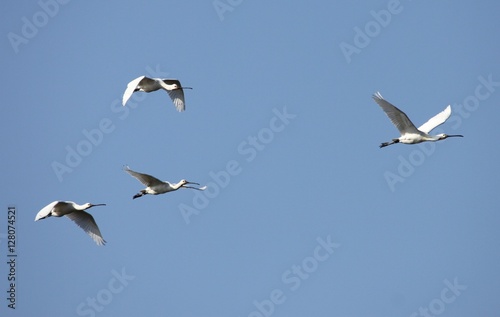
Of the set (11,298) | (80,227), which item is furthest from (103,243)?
(11,298)

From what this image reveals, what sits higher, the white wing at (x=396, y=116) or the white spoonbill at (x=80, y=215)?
the white spoonbill at (x=80, y=215)

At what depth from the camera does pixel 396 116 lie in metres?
41.3

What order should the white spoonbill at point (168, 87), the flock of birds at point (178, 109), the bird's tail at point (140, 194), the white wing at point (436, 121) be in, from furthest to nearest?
the white spoonbill at point (168, 87) → the white wing at point (436, 121) → the bird's tail at point (140, 194) → the flock of birds at point (178, 109)

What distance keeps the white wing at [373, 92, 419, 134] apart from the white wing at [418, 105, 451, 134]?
5.82ft

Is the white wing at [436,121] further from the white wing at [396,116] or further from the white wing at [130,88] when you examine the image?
the white wing at [130,88]

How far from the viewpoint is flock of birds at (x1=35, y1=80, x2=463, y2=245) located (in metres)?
41.5

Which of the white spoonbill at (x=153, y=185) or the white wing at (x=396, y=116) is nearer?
the white wing at (x=396, y=116)

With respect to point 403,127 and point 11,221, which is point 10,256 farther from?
point 403,127

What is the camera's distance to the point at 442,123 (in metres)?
44.2

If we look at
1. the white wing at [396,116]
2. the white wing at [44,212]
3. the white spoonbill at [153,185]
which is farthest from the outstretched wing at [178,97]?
the white wing at [396,116]

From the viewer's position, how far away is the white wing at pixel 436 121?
44.1m

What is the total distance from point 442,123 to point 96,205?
474 inches

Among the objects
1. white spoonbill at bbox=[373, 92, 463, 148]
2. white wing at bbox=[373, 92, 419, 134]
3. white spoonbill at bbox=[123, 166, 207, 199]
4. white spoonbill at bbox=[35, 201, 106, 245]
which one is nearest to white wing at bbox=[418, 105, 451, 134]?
white spoonbill at bbox=[373, 92, 463, 148]

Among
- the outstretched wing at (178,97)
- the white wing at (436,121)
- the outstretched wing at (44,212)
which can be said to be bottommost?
the white wing at (436,121)
